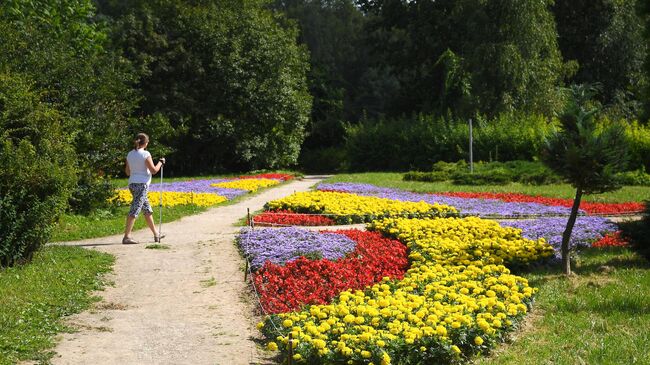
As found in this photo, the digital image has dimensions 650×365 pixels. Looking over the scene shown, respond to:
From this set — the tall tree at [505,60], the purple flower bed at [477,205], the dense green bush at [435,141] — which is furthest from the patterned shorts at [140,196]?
the tall tree at [505,60]

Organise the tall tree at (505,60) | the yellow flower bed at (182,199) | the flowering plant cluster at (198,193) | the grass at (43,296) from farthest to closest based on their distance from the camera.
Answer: the tall tree at (505,60) → the flowering plant cluster at (198,193) → the yellow flower bed at (182,199) → the grass at (43,296)

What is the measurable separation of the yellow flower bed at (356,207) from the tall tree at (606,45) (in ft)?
80.8

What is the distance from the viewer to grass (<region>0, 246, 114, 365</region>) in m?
6.17

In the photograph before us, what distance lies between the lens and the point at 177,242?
12203mm

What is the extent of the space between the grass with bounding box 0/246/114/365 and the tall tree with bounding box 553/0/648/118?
32699 mm

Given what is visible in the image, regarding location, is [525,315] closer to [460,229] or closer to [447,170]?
[460,229]

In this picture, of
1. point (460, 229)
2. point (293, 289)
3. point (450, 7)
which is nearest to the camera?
point (293, 289)

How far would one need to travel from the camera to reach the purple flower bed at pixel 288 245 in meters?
9.88

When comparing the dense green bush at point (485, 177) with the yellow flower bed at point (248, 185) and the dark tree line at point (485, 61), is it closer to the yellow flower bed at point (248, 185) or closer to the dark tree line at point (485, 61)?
the dark tree line at point (485, 61)

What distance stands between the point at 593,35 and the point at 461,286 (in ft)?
125

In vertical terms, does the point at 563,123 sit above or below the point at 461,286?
above

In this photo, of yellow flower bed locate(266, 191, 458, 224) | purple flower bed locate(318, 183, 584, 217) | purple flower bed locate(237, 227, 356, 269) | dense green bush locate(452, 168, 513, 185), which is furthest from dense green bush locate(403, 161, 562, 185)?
purple flower bed locate(237, 227, 356, 269)

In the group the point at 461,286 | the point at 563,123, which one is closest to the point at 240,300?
the point at 461,286

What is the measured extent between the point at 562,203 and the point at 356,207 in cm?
598
